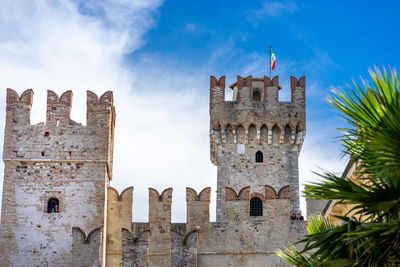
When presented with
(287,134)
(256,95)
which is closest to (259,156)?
(287,134)

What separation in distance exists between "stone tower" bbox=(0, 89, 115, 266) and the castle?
0.11 ft

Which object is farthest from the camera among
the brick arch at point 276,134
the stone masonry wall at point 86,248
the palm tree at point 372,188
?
the brick arch at point 276,134

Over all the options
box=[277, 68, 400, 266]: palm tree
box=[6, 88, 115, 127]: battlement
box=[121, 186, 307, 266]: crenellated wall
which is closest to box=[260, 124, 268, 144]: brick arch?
box=[121, 186, 307, 266]: crenellated wall

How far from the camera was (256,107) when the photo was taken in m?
32.7

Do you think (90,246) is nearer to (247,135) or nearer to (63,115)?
(63,115)

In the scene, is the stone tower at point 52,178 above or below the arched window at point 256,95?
below

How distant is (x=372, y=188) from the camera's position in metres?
10.4

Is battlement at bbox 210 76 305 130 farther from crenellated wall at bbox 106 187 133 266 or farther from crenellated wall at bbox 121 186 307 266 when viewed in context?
crenellated wall at bbox 121 186 307 266

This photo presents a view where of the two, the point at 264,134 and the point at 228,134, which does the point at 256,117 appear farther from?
the point at 228,134

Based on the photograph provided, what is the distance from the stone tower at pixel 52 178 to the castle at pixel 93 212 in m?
0.03

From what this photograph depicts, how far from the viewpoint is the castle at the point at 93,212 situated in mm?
24938

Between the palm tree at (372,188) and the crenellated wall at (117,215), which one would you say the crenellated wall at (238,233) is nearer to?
the crenellated wall at (117,215)

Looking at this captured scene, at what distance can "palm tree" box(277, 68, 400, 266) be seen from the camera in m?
10.1

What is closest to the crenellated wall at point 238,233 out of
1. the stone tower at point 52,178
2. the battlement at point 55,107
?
the stone tower at point 52,178
